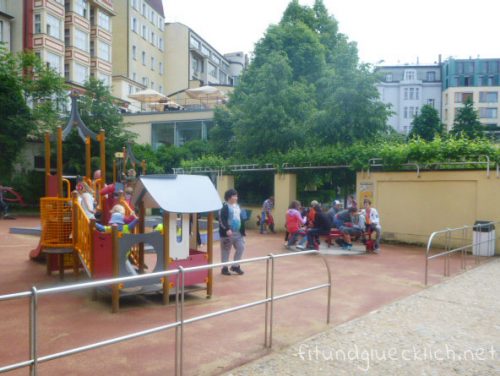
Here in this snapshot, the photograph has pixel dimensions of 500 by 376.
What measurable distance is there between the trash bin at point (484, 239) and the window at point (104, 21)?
1611 inches

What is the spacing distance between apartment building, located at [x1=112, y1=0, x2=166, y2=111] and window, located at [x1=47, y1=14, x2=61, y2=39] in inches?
291

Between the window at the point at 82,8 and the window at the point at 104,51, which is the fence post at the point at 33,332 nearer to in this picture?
the window at the point at 82,8

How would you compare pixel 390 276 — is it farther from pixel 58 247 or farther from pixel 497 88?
pixel 497 88

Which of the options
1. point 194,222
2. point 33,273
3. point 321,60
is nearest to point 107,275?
point 194,222

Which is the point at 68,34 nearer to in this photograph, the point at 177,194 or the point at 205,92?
the point at 205,92

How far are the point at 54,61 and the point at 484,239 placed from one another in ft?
120

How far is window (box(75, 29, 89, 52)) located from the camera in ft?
133

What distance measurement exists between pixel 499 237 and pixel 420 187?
9.11 feet

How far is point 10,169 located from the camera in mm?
25922

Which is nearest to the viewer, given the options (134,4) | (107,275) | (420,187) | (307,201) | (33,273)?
(107,275)

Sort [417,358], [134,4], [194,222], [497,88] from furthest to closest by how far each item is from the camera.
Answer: [497,88], [134,4], [194,222], [417,358]

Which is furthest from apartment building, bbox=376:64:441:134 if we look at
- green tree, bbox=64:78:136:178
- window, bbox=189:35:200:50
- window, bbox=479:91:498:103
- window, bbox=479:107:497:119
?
green tree, bbox=64:78:136:178

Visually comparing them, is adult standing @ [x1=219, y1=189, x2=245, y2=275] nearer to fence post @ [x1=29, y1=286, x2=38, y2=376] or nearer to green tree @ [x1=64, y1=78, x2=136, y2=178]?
fence post @ [x1=29, y1=286, x2=38, y2=376]

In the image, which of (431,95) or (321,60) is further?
(431,95)
